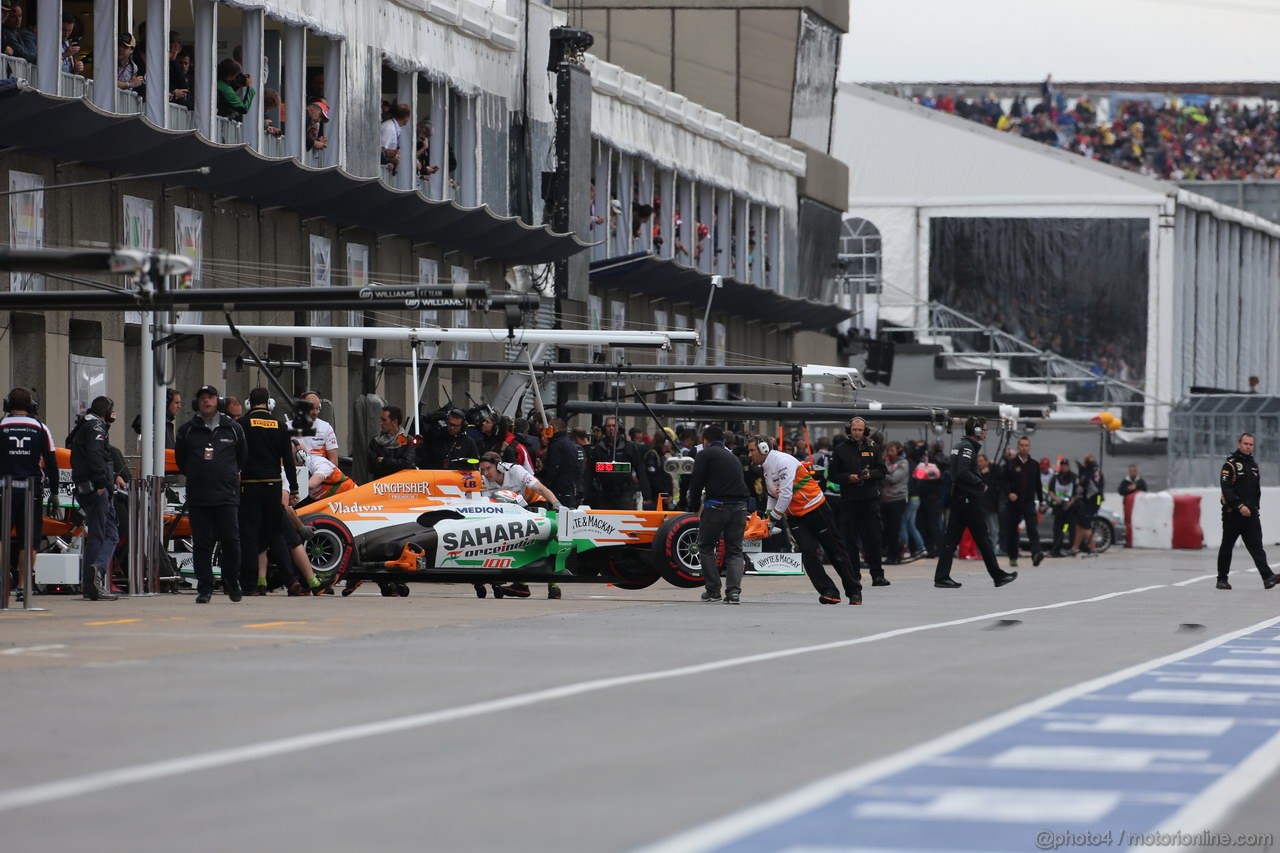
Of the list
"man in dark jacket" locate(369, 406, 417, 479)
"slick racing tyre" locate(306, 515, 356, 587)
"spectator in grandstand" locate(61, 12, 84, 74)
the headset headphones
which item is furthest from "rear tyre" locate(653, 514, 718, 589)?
"spectator in grandstand" locate(61, 12, 84, 74)

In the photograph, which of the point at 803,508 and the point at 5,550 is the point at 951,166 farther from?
the point at 5,550

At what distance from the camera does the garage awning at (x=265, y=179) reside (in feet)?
91.1

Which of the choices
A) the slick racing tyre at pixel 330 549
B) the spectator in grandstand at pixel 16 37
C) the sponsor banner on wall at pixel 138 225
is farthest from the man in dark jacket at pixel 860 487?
the spectator in grandstand at pixel 16 37

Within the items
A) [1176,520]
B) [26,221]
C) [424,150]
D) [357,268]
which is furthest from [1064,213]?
[26,221]

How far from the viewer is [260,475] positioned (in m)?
21.7

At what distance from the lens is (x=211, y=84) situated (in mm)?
33875

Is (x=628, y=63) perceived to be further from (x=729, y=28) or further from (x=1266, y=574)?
(x=1266, y=574)

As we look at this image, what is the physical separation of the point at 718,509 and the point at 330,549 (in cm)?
377

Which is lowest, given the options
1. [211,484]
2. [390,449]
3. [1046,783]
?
[1046,783]

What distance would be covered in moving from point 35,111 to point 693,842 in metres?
21.2

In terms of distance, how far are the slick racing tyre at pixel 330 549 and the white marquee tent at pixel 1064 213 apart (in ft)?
158

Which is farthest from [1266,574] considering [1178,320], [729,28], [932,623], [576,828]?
[1178,320]

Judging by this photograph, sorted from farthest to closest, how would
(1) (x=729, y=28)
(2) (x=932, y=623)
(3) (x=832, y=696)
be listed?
(1) (x=729, y=28)
(2) (x=932, y=623)
(3) (x=832, y=696)

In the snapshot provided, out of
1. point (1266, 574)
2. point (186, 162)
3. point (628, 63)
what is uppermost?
point (628, 63)
